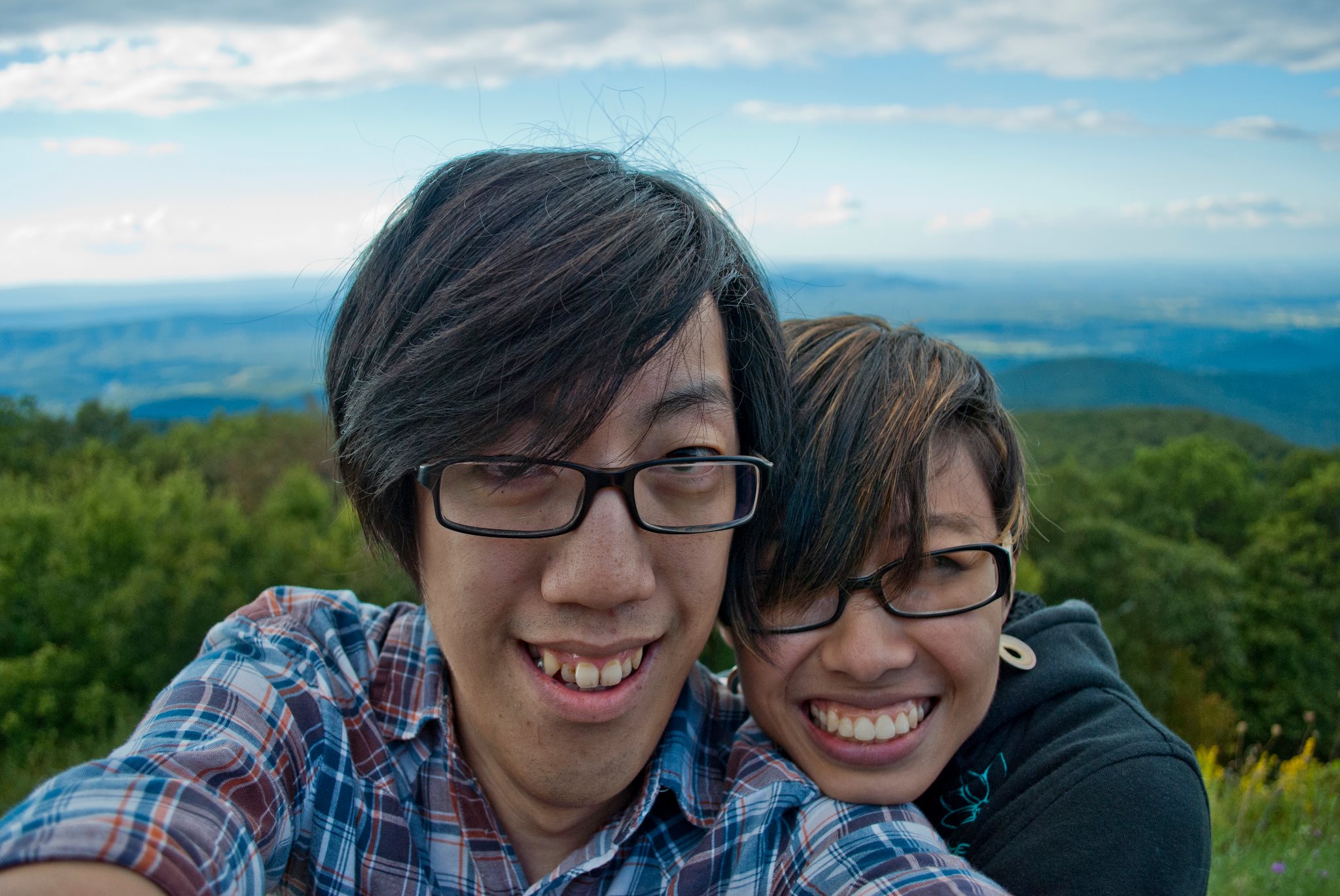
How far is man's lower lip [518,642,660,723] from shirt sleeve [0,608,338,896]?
47 cm

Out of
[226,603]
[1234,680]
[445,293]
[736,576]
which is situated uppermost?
[445,293]

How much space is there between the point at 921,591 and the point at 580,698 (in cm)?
73

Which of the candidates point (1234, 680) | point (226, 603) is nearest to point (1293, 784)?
point (226, 603)

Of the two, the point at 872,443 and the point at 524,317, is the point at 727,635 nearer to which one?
the point at 872,443

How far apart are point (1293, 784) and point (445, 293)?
6612mm

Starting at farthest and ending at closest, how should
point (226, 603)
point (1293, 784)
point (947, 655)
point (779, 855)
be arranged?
1. point (226, 603)
2. point (1293, 784)
3. point (947, 655)
4. point (779, 855)

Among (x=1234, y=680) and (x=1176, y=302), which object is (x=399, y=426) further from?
(x=1176, y=302)

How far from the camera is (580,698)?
167 cm

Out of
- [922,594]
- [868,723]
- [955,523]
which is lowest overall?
[868,723]

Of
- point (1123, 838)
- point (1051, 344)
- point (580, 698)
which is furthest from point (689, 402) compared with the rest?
point (1051, 344)

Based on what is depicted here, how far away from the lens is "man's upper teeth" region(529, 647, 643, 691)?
1.65 meters

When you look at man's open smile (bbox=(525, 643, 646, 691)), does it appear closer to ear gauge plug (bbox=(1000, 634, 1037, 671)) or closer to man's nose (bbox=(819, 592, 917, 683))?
man's nose (bbox=(819, 592, 917, 683))

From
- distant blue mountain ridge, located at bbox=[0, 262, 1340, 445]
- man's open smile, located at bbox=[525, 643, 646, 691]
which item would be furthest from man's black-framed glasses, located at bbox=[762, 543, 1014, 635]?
distant blue mountain ridge, located at bbox=[0, 262, 1340, 445]

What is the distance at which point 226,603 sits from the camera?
27875 mm
